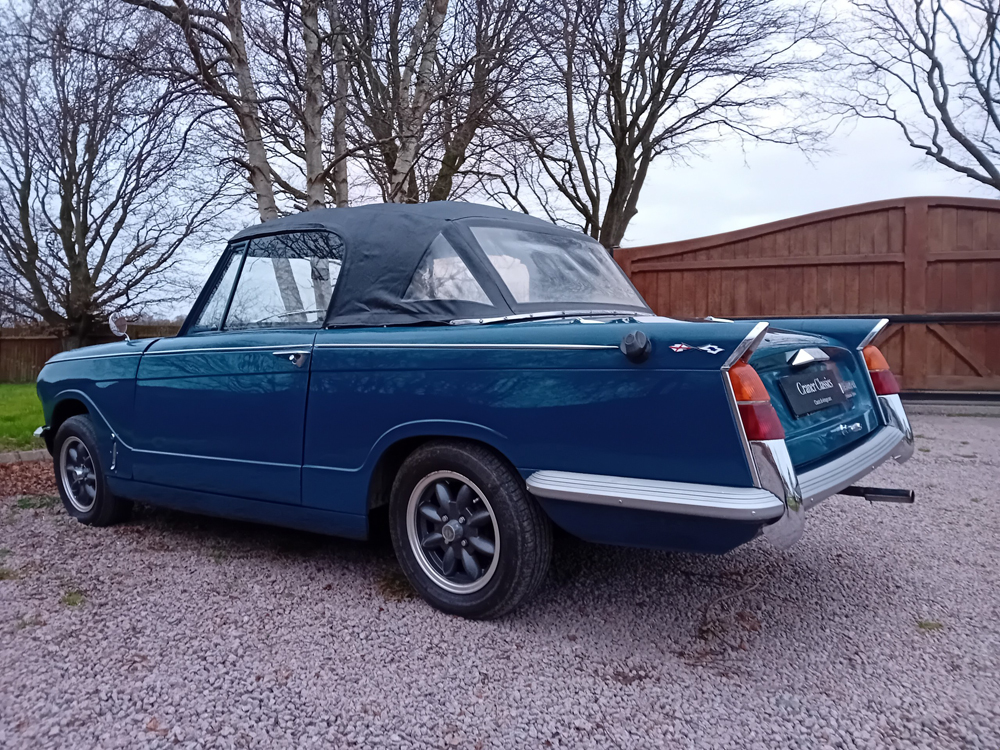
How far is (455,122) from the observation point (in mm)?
8445

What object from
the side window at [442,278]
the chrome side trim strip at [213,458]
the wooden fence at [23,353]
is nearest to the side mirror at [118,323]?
the chrome side trim strip at [213,458]

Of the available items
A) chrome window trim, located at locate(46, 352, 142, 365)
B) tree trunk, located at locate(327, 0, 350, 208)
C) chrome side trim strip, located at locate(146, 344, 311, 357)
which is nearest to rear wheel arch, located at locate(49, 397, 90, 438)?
chrome window trim, located at locate(46, 352, 142, 365)

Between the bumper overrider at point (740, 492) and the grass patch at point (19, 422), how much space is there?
6299 millimetres

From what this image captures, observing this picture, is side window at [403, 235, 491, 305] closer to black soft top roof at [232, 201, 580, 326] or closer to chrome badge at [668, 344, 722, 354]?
black soft top roof at [232, 201, 580, 326]

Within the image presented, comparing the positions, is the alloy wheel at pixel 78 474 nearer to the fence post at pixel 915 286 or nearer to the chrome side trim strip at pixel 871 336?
the chrome side trim strip at pixel 871 336

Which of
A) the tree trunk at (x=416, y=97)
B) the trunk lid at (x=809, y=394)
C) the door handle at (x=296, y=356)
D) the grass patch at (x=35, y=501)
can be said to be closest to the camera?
the trunk lid at (x=809, y=394)

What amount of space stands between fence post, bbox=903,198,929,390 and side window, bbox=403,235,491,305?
8746 mm

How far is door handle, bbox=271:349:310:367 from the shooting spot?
3.41 m

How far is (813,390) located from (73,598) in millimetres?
3262

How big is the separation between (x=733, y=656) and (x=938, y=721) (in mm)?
658

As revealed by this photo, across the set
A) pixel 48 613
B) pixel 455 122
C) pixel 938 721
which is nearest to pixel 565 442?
pixel 938 721

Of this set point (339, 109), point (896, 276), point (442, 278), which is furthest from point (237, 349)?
point (896, 276)

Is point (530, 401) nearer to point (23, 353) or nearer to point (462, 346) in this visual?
point (462, 346)

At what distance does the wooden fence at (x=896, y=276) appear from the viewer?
9898mm
